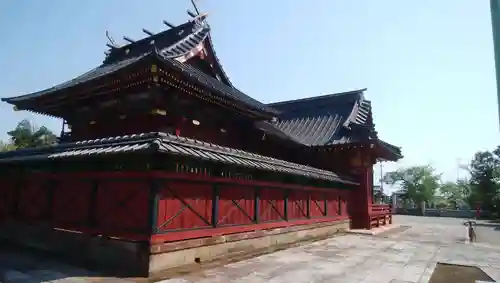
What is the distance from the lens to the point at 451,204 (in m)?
58.8

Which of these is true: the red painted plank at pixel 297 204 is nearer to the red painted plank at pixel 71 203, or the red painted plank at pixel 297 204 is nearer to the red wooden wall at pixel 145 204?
the red wooden wall at pixel 145 204

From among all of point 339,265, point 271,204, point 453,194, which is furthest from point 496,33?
point 453,194

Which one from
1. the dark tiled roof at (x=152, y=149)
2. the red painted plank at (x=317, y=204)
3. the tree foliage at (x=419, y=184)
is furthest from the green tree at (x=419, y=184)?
the dark tiled roof at (x=152, y=149)

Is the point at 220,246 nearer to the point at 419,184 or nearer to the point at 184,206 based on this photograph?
the point at 184,206

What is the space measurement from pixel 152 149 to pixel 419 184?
5323cm

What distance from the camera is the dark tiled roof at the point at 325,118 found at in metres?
20.2

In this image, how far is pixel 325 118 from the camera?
75.9 ft

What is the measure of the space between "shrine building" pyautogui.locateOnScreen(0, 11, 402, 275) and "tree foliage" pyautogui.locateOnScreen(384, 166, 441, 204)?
37927 millimetres

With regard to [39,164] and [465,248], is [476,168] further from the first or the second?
[39,164]

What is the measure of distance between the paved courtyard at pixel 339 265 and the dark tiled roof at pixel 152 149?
8.90ft

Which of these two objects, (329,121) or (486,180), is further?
(486,180)

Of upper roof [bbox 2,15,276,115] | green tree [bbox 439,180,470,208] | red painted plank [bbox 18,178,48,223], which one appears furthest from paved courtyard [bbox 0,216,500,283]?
green tree [bbox 439,180,470,208]

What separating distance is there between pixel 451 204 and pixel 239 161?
6202cm

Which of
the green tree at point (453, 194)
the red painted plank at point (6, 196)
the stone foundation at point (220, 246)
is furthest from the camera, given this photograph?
the green tree at point (453, 194)
